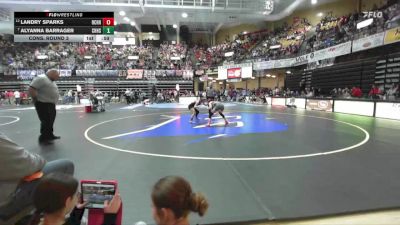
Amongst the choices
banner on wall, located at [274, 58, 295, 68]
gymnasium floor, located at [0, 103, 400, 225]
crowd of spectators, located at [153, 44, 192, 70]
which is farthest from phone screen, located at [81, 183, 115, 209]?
Answer: crowd of spectators, located at [153, 44, 192, 70]

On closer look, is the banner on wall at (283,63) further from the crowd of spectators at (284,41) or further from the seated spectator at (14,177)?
the seated spectator at (14,177)

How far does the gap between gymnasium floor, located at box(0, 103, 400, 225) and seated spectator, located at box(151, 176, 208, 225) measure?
4.19 feet

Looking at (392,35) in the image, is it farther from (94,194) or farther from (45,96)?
(94,194)

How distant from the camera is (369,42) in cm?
1756

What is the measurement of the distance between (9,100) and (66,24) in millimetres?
23756

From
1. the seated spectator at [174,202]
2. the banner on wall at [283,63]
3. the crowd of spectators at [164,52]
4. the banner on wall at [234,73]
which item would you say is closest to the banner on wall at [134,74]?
the crowd of spectators at [164,52]

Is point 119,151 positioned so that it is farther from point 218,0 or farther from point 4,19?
point 4,19

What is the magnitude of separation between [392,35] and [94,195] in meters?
18.0

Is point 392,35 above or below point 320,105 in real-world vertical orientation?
above

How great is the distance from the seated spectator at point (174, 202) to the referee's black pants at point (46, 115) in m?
6.18

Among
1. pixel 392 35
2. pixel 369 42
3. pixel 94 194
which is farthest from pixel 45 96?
pixel 369 42

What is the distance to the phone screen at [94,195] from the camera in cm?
226

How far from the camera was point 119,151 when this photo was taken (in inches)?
237
